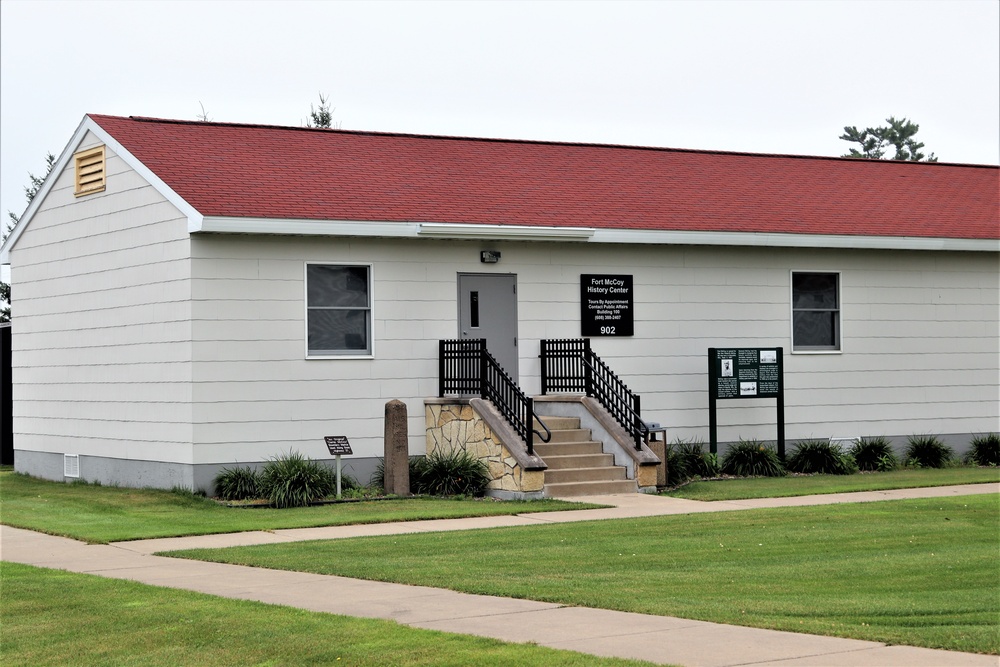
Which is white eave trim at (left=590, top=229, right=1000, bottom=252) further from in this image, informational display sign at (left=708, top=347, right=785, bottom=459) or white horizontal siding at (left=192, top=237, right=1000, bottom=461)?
informational display sign at (left=708, top=347, right=785, bottom=459)

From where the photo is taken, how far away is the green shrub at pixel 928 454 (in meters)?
23.5

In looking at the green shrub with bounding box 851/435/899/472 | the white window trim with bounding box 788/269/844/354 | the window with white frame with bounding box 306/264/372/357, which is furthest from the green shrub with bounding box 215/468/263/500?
the green shrub with bounding box 851/435/899/472

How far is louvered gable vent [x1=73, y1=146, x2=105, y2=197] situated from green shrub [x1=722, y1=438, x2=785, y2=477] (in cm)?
1083

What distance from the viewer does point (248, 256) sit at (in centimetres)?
1917

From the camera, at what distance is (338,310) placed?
19953mm

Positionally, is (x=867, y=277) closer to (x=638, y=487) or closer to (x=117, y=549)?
(x=638, y=487)

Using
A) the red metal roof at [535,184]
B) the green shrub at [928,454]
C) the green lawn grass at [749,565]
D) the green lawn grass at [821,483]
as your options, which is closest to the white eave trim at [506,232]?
the red metal roof at [535,184]

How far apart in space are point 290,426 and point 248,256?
247 cm

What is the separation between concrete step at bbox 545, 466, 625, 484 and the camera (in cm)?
1888

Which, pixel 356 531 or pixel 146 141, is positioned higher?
pixel 146 141

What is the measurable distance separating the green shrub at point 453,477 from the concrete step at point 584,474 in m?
0.91

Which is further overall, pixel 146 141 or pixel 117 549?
pixel 146 141

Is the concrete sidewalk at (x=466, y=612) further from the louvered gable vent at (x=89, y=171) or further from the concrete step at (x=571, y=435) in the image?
the louvered gable vent at (x=89, y=171)

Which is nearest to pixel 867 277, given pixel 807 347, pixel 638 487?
pixel 807 347
